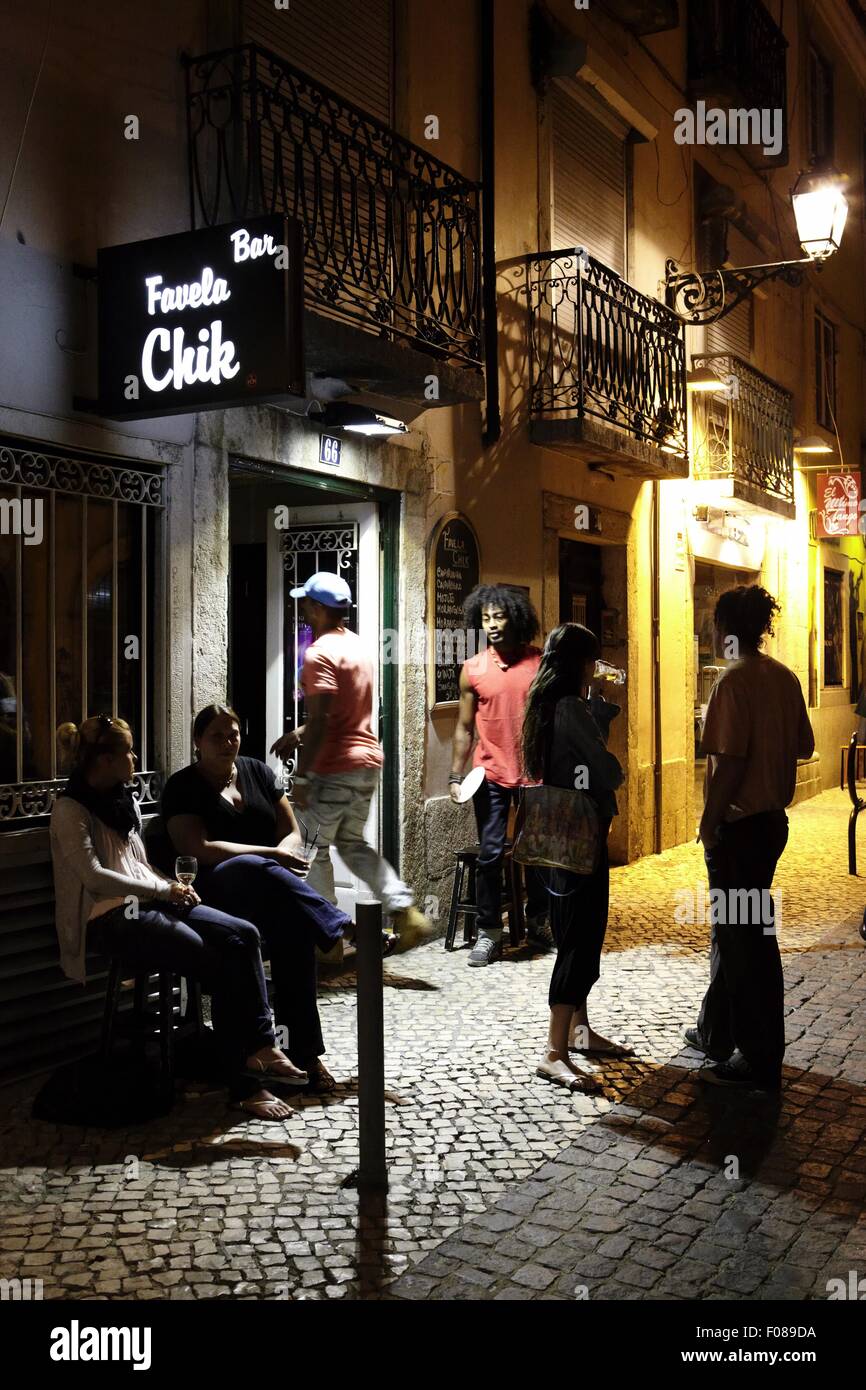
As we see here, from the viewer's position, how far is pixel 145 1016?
5.31m

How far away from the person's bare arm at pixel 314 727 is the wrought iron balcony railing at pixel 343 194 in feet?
6.97

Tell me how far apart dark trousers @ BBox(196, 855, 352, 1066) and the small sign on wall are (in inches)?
119

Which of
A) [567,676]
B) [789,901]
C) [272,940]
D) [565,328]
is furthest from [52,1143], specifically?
[565,328]

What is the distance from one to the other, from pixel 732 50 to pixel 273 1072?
1250 centimetres

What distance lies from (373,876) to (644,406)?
19.4 ft

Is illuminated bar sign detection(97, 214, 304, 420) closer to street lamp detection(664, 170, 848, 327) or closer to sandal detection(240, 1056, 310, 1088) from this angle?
sandal detection(240, 1056, 310, 1088)

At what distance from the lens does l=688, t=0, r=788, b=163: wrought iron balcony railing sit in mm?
13297

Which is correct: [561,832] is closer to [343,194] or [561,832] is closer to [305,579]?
[305,579]

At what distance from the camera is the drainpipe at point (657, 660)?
12.2m

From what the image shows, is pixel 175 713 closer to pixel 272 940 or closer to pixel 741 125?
pixel 272 940

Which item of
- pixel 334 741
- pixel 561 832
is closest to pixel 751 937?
pixel 561 832

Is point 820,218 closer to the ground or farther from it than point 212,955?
farther from it

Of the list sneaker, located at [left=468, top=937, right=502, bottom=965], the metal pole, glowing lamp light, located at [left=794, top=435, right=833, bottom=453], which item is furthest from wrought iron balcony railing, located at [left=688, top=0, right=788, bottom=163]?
the metal pole

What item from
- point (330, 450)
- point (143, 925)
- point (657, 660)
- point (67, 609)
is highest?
Answer: point (330, 450)
